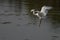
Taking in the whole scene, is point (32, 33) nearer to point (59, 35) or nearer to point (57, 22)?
point (59, 35)

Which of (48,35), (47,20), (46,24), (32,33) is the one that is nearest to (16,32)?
(32,33)

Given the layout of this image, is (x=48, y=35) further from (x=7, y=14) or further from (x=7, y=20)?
(x=7, y=14)

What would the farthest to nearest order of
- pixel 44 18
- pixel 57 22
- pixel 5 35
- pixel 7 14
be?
pixel 7 14 → pixel 44 18 → pixel 57 22 → pixel 5 35

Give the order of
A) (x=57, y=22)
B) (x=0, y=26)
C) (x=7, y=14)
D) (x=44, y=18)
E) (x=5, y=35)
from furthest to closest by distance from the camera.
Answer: (x=7, y=14), (x=44, y=18), (x=57, y=22), (x=0, y=26), (x=5, y=35)

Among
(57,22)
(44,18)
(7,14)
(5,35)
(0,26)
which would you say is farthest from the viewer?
(7,14)

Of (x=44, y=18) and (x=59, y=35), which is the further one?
(x=44, y=18)

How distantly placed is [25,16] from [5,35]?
11.6 ft

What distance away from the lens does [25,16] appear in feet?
38.3

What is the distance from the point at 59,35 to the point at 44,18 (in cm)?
294

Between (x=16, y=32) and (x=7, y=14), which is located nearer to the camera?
(x=16, y=32)

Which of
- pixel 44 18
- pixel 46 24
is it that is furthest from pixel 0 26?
pixel 44 18

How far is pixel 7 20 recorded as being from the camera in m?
10.7

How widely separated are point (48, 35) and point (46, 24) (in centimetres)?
168

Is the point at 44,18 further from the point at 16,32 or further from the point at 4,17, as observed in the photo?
the point at 16,32
